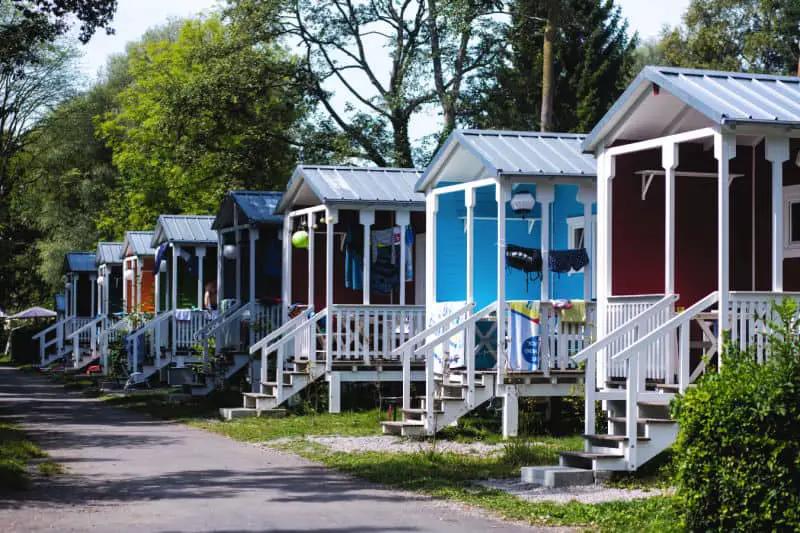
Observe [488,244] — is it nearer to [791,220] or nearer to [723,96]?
[791,220]

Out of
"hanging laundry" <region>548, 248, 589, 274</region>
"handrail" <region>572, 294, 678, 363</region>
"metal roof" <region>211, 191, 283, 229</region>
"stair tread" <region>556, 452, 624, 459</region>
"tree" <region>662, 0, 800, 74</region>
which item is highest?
"tree" <region>662, 0, 800, 74</region>

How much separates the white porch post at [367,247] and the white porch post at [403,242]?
0.55 meters

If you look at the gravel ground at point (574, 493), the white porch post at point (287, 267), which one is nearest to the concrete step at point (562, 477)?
the gravel ground at point (574, 493)

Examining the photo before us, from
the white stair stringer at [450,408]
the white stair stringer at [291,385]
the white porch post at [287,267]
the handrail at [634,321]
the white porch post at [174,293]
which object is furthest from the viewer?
the white porch post at [174,293]

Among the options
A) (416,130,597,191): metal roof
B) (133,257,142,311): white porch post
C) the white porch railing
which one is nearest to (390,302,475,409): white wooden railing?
(416,130,597,191): metal roof

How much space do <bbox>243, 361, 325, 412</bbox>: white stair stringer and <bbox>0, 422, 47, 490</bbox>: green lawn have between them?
4.42 metres

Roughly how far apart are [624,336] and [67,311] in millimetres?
39652

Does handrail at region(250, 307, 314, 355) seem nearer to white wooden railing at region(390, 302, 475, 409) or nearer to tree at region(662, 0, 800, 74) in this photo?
white wooden railing at region(390, 302, 475, 409)

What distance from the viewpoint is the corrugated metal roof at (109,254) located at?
4341 centimetres

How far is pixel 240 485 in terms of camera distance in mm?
13320

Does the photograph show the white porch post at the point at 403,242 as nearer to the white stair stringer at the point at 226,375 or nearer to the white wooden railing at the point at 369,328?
the white wooden railing at the point at 369,328

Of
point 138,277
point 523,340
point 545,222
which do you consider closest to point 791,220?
point 545,222

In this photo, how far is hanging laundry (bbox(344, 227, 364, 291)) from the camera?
23.8 m

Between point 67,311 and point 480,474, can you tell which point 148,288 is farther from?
point 480,474
